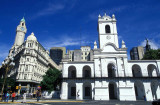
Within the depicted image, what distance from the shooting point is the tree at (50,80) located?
112 ft

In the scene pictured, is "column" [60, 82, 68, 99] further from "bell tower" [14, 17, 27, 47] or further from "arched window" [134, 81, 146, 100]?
"bell tower" [14, 17, 27, 47]

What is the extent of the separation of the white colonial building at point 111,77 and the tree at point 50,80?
536 centimetres

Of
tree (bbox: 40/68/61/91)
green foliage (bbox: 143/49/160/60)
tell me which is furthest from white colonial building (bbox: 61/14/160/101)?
green foliage (bbox: 143/49/160/60)

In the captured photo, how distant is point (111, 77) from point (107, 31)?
13.3 m

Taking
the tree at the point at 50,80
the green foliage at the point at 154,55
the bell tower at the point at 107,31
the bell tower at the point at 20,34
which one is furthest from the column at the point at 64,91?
the bell tower at the point at 20,34

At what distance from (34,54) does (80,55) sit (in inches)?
1211

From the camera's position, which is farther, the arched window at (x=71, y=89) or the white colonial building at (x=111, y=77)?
the arched window at (x=71, y=89)

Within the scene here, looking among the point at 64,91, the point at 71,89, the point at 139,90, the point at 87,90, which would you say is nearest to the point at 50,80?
the point at 71,89

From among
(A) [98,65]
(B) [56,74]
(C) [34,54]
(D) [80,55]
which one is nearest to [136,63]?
(A) [98,65]

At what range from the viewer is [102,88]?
91.1 ft

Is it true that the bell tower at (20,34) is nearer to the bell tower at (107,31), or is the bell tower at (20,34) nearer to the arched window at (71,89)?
the arched window at (71,89)

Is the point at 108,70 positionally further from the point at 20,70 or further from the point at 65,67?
the point at 20,70

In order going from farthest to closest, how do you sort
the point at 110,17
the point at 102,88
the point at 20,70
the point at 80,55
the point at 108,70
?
the point at 80,55, the point at 20,70, the point at 110,17, the point at 108,70, the point at 102,88

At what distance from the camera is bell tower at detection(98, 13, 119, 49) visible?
32.4 metres
